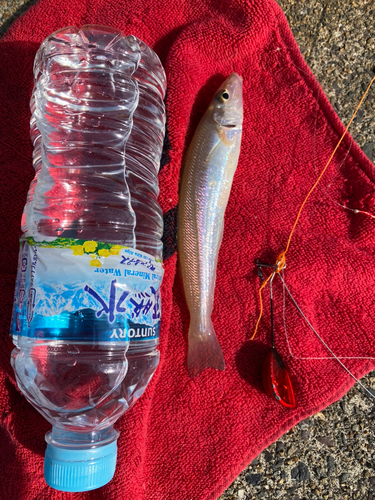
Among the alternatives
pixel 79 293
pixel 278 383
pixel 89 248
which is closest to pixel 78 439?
pixel 79 293

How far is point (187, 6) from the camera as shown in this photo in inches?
52.6

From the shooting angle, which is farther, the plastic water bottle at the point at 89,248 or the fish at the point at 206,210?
the fish at the point at 206,210

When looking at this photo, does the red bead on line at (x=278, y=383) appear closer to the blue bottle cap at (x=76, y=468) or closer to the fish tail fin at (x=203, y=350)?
the fish tail fin at (x=203, y=350)

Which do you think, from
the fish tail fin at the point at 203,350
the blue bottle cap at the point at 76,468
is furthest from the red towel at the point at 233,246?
the blue bottle cap at the point at 76,468

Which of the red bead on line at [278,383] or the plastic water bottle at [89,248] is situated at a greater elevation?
the plastic water bottle at [89,248]

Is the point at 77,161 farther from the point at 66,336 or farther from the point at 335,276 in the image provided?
the point at 335,276

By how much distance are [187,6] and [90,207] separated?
2.84 feet

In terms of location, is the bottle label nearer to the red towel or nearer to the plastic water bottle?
the plastic water bottle

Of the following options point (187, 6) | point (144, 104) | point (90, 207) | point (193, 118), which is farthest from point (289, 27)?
point (90, 207)

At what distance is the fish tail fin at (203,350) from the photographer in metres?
1.21

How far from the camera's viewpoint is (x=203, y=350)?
3.97 feet

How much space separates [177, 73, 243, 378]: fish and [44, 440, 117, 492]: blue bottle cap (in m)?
0.41

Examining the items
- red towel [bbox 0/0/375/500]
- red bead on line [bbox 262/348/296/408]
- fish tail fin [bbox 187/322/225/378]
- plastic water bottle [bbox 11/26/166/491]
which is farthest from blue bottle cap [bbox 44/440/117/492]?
red bead on line [bbox 262/348/296/408]

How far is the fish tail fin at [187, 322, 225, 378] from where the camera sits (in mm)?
1210
